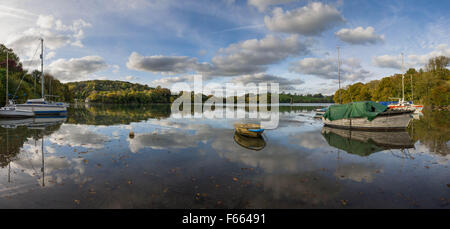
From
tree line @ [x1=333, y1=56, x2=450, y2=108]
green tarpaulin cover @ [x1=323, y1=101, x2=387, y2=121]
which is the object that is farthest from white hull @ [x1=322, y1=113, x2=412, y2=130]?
tree line @ [x1=333, y1=56, x2=450, y2=108]

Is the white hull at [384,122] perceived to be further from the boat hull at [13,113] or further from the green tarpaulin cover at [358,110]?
the boat hull at [13,113]

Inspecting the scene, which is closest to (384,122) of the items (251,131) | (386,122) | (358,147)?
(386,122)

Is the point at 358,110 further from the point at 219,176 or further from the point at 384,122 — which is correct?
the point at 219,176

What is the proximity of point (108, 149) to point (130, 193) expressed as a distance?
871 cm

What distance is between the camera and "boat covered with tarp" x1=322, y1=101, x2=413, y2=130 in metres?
24.5

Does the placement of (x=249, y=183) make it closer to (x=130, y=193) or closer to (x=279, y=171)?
(x=279, y=171)

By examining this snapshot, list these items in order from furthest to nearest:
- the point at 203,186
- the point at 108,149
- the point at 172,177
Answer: the point at 108,149, the point at 172,177, the point at 203,186

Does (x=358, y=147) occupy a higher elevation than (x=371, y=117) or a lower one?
lower

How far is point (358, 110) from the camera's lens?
25.7 metres

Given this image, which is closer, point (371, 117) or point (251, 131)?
point (251, 131)

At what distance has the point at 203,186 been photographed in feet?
27.8

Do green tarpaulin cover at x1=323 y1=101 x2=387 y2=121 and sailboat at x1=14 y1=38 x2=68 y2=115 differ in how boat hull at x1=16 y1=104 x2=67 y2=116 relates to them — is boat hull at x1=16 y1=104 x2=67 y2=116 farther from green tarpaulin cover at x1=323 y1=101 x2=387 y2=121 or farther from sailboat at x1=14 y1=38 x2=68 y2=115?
green tarpaulin cover at x1=323 y1=101 x2=387 y2=121

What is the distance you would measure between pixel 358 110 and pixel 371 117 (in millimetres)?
1660
